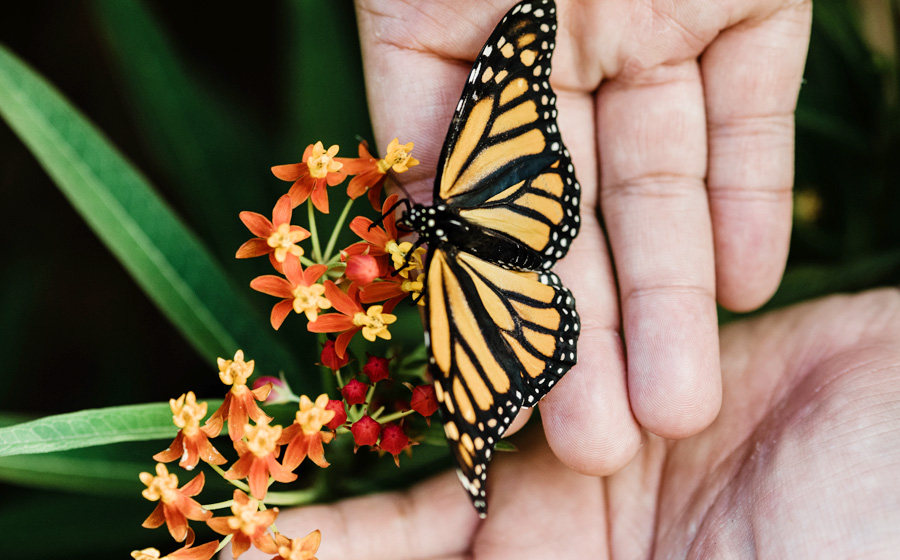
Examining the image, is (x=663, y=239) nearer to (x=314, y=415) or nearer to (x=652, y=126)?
(x=652, y=126)

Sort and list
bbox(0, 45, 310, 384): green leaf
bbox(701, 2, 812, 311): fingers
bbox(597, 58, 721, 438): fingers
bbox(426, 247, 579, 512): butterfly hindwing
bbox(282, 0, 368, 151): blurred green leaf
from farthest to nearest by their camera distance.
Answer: bbox(282, 0, 368, 151): blurred green leaf < bbox(701, 2, 812, 311): fingers < bbox(0, 45, 310, 384): green leaf < bbox(597, 58, 721, 438): fingers < bbox(426, 247, 579, 512): butterfly hindwing

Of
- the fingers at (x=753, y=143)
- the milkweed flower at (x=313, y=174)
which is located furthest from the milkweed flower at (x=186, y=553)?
the fingers at (x=753, y=143)

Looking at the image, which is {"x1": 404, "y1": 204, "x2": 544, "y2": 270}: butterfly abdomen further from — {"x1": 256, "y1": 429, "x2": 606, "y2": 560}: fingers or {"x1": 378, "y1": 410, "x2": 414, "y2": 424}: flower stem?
{"x1": 256, "y1": 429, "x2": 606, "y2": 560}: fingers

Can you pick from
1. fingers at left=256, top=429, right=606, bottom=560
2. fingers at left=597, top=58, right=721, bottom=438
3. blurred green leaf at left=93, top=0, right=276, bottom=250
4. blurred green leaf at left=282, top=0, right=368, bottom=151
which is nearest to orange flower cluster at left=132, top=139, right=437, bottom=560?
fingers at left=256, top=429, right=606, bottom=560

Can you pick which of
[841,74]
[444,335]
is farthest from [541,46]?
[841,74]

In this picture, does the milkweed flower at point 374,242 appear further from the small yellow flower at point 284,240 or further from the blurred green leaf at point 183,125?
the blurred green leaf at point 183,125

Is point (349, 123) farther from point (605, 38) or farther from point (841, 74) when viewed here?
point (841, 74)
